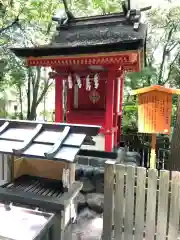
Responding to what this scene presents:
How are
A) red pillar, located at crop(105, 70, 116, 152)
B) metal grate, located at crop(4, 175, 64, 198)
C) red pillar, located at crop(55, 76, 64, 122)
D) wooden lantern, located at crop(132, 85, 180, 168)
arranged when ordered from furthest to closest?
1. red pillar, located at crop(55, 76, 64, 122)
2. red pillar, located at crop(105, 70, 116, 152)
3. wooden lantern, located at crop(132, 85, 180, 168)
4. metal grate, located at crop(4, 175, 64, 198)

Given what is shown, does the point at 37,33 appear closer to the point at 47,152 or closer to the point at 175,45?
the point at 175,45

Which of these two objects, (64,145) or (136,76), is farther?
(136,76)

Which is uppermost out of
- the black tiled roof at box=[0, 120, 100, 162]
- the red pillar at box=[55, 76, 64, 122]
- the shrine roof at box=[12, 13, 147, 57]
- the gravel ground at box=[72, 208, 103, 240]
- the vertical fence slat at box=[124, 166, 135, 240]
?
the shrine roof at box=[12, 13, 147, 57]

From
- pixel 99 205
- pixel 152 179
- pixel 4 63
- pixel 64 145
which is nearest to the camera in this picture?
pixel 64 145

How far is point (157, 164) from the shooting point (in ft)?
A: 27.4

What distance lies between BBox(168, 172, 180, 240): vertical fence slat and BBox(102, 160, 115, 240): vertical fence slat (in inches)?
42.5

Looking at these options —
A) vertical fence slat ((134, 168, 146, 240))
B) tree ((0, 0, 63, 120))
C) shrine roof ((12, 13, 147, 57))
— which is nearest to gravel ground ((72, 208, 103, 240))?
vertical fence slat ((134, 168, 146, 240))

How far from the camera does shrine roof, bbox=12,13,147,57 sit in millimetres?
6238

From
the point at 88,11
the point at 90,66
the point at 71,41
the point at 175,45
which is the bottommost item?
the point at 90,66

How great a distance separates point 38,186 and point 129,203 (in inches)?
75.1

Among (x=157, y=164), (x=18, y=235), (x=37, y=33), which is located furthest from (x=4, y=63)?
(x=18, y=235)

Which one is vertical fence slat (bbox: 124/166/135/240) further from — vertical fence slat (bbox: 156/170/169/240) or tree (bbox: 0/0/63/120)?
tree (bbox: 0/0/63/120)

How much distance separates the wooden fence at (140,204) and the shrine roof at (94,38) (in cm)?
361

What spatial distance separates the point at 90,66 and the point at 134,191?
15.2 ft
